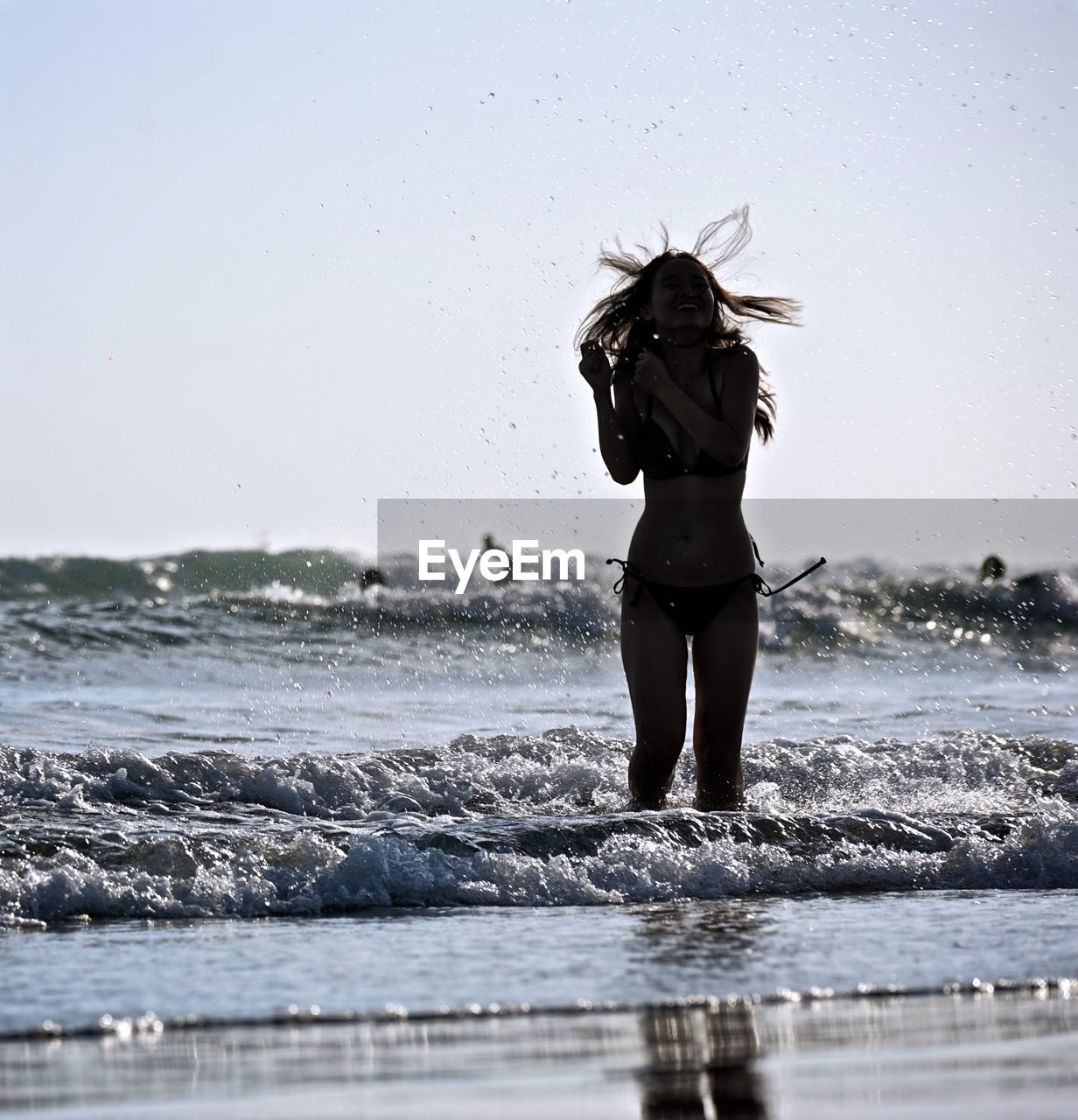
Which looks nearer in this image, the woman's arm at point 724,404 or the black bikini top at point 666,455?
the woman's arm at point 724,404

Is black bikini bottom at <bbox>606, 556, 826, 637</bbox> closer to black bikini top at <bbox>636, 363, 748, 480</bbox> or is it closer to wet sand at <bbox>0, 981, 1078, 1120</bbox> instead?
black bikini top at <bbox>636, 363, 748, 480</bbox>

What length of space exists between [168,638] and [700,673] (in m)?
10.3

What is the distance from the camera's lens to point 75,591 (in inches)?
825

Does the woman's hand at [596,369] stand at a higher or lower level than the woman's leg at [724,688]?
higher

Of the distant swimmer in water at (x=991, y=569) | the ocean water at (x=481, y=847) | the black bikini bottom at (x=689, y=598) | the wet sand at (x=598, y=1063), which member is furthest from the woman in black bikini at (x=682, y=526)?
the distant swimmer in water at (x=991, y=569)

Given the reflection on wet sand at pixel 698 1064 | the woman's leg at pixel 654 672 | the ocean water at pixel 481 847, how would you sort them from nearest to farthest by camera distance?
the reflection on wet sand at pixel 698 1064, the ocean water at pixel 481 847, the woman's leg at pixel 654 672

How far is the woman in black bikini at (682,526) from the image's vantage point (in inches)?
203

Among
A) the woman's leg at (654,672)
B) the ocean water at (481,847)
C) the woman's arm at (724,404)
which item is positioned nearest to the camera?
the ocean water at (481,847)

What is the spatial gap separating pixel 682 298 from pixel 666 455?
1.73ft

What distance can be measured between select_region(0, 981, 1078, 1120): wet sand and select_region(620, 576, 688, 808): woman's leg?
2111mm

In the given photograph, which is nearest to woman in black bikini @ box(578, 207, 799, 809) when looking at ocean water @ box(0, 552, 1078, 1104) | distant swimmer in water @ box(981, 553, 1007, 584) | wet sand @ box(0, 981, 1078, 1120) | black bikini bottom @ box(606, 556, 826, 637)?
black bikini bottom @ box(606, 556, 826, 637)

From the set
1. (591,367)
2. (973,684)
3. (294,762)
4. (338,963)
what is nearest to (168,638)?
(973,684)

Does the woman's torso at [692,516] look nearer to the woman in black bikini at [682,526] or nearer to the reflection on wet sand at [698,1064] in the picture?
the woman in black bikini at [682,526]

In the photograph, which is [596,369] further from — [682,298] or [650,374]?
[682,298]
